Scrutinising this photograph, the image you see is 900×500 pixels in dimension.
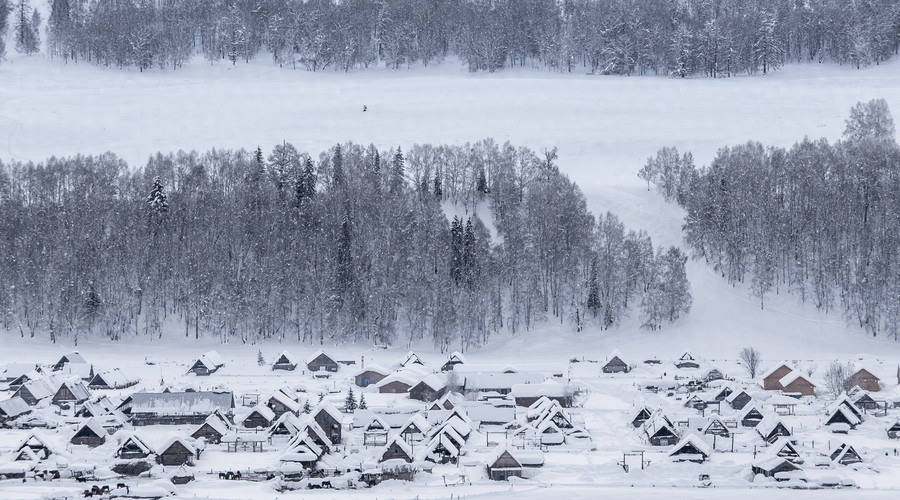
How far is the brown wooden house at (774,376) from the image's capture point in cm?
6369

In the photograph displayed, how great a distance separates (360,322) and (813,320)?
3298cm

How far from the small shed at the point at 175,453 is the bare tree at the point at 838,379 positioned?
36528 millimetres

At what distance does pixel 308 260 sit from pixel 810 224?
39.0m

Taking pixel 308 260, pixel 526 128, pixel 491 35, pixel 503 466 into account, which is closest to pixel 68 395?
pixel 308 260

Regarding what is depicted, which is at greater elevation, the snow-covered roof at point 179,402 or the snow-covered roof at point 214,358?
the snow-covered roof at point 214,358

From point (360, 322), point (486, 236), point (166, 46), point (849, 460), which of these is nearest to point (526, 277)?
point (486, 236)

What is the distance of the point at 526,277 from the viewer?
83375 millimetres

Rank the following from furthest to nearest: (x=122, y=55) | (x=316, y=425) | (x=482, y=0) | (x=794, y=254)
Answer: (x=482, y=0), (x=122, y=55), (x=794, y=254), (x=316, y=425)

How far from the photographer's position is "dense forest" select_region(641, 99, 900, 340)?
79938 mm

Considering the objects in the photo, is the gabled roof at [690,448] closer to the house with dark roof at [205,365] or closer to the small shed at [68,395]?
the small shed at [68,395]

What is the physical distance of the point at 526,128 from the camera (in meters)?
117

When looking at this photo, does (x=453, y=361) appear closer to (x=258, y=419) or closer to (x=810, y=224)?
(x=258, y=419)

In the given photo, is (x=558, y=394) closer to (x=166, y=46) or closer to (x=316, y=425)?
(x=316, y=425)

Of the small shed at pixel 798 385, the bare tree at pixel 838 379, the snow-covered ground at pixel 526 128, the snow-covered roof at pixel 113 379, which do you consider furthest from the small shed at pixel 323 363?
the bare tree at pixel 838 379
